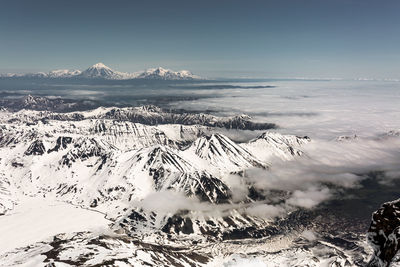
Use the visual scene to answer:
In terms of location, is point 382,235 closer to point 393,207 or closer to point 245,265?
point 393,207

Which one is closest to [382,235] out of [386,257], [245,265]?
[386,257]

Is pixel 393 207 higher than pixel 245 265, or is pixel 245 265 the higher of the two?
pixel 393 207

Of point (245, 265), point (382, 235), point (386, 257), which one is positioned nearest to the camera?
point (386, 257)

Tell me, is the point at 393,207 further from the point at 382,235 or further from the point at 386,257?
the point at 386,257

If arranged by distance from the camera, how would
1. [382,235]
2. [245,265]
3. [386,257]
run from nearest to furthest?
1. [386,257]
2. [382,235]
3. [245,265]

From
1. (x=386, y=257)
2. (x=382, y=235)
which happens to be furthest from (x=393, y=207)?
(x=386, y=257)

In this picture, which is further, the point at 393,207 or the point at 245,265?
the point at 245,265

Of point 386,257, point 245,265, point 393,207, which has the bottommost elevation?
point 245,265
